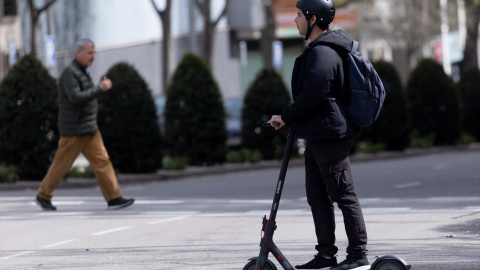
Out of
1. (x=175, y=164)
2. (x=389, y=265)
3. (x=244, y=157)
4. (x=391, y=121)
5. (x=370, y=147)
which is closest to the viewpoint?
(x=389, y=265)

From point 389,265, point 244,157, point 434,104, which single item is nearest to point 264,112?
point 244,157

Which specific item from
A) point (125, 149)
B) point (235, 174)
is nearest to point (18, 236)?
point (125, 149)

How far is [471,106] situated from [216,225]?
2050cm

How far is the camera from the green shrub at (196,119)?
21859mm

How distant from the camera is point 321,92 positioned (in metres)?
6.83

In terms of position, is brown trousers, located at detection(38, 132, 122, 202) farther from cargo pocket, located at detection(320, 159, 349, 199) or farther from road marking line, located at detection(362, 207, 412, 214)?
cargo pocket, located at detection(320, 159, 349, 199)

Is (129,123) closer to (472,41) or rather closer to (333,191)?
(333,191)

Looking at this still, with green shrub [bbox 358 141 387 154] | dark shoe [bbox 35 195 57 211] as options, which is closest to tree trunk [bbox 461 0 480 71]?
green shrub [bbox 358 141 387 154]

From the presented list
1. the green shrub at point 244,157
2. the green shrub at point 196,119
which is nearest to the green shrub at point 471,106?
the green shrub at point 244,157

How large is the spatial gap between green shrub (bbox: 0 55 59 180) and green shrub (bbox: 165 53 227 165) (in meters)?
4.03

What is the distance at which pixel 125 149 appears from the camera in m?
19.6

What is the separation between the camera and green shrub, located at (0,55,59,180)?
1802 cm

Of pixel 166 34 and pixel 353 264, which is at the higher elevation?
pixel 353 264

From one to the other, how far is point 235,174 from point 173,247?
37.8 ft
